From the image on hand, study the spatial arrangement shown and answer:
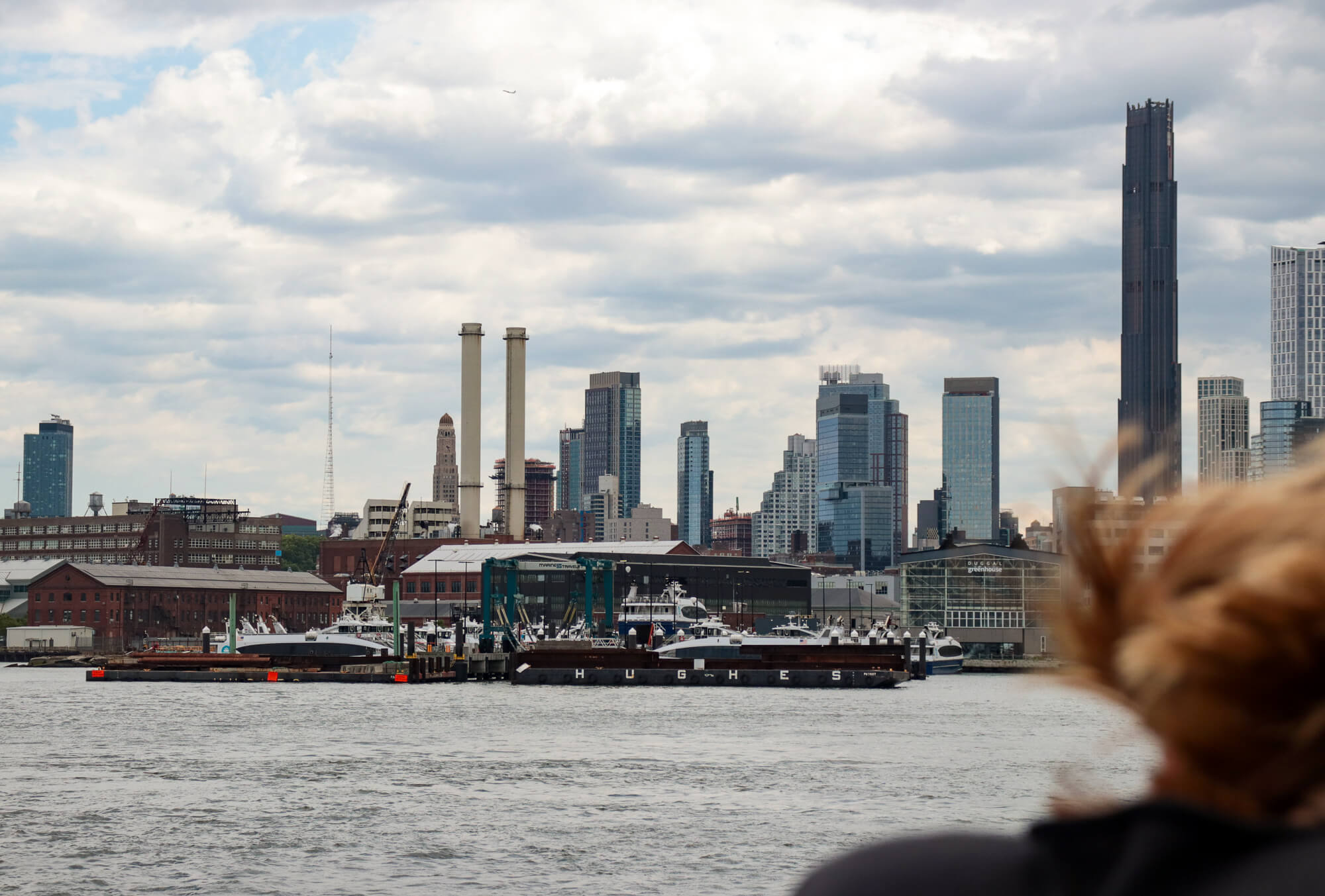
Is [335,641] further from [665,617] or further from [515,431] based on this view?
[515,431]

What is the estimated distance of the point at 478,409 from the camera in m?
168

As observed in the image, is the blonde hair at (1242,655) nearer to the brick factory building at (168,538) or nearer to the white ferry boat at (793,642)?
the white ferry boat at (793,642)

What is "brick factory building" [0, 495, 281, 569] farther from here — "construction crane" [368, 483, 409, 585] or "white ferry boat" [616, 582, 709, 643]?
"white ferry boat" [616, 582, 709, 643]

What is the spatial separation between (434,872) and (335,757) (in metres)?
20.9

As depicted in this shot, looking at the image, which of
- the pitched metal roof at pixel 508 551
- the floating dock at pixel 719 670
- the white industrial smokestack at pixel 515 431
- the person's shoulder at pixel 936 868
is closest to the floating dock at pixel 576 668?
the floating dock at pixel 719 670

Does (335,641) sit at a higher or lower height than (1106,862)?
lower

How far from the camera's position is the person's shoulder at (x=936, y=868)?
69.5 inches

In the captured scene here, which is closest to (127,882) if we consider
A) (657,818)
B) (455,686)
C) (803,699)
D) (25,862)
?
(25,862)

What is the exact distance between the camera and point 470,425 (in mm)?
166125

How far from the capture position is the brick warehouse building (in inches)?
5625

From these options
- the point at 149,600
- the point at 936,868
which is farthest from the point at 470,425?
the point at 936,868

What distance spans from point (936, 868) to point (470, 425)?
543ft

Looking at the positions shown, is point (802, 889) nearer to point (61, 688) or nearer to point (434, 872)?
point (434, 872)

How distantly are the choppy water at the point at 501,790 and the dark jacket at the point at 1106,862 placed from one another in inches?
9.2
